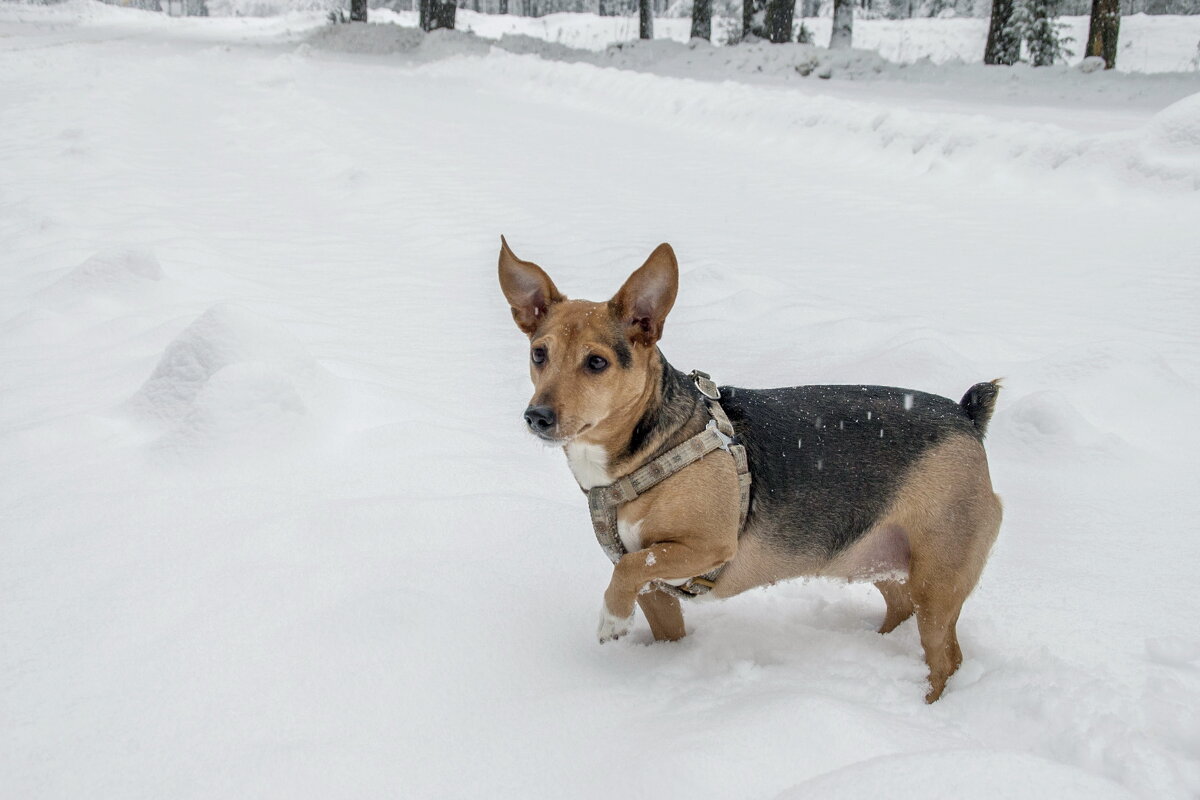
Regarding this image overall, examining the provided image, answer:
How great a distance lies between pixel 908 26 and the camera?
44.0 metres

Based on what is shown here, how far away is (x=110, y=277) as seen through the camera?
246 inches

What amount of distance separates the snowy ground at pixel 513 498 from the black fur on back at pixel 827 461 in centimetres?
53

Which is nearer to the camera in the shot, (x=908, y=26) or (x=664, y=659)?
(x=664, y=659)

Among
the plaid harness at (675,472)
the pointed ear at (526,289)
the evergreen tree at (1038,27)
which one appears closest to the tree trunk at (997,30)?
the evergreen tree at (1038,27)

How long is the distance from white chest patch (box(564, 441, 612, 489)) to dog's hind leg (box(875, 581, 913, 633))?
134cm

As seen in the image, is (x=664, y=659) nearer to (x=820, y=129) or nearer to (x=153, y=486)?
(x=153, y=486)

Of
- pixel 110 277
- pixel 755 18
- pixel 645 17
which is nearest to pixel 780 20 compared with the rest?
pixel 755 18

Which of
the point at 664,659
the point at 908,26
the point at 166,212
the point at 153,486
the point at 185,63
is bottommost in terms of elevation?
the point at 664,659

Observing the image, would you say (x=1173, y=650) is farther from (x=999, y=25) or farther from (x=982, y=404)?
(x=999, y=25)

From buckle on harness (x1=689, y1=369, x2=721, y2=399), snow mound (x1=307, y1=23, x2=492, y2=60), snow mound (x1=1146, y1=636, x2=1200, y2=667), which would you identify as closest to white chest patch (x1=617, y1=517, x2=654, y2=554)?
buckle on harness (x1=689, y1=369, x2=721, y2=399)

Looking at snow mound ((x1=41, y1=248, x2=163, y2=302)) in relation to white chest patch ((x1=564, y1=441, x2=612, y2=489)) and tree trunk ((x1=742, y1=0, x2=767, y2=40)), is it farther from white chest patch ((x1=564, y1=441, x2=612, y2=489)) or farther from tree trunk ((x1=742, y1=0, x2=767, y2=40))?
tree trunk ((x1=742, y1=0, x2=767, y2=40))

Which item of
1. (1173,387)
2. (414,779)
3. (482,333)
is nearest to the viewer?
(414,779)

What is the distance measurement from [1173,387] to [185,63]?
82.8ft

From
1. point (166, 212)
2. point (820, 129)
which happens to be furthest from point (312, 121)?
point (820, 129)
